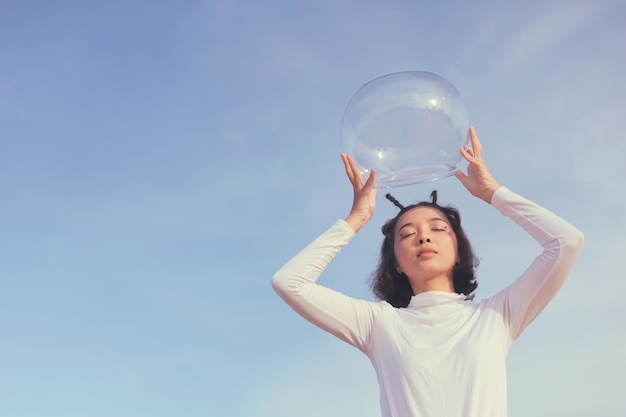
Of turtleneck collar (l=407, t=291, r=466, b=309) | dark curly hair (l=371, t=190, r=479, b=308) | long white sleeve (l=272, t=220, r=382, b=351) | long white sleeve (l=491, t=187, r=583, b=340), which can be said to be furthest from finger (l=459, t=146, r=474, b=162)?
long white sleeve (l=272, t=220, r=382, b=351)

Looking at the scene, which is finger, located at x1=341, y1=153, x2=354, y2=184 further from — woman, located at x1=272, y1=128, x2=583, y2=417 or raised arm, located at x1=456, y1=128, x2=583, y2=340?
raised arm, located at x1=456, y1=128, x2=583, y2=340

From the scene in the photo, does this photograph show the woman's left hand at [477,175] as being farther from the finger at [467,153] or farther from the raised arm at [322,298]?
the raised arm at [322,298]

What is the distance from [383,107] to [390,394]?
6.65 feet

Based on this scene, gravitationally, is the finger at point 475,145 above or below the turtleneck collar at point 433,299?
above

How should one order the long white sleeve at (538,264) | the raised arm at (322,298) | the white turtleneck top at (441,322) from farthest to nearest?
the raised arm at (322,298), the long white sleeve at (538,264), the white turtleneck top at (441,322)

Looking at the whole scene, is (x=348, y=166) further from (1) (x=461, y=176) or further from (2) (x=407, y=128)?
(1) (x=461, y=176)

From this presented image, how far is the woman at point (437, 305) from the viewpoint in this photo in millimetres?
4668

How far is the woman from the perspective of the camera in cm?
467

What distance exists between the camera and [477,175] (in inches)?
215

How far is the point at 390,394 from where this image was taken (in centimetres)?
478

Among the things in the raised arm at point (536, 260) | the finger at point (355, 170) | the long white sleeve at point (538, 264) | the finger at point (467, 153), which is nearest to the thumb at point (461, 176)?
the finger at point (467, 153)

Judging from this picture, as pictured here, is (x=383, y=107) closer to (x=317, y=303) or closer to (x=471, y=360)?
(x=317, y=303)

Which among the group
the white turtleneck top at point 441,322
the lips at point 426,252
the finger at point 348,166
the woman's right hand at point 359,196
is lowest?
the white turtleneck top at point 441,322

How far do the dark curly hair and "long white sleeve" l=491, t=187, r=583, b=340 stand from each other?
0.69 meters
